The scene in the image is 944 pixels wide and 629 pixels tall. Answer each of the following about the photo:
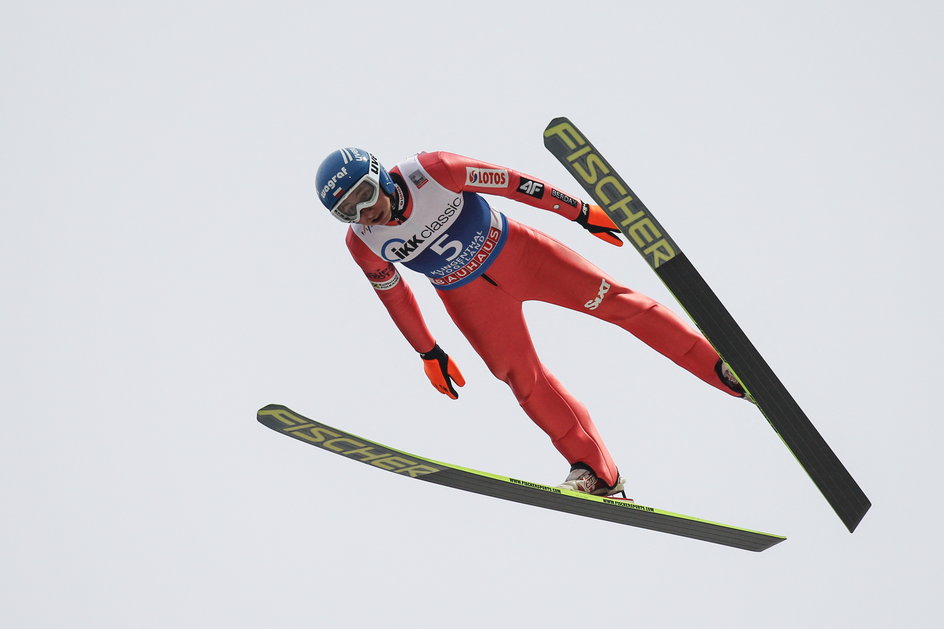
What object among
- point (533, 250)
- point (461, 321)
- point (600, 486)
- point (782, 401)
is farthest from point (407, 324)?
point (782, 401)

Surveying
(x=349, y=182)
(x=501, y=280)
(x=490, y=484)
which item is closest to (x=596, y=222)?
(x=501, y=280)

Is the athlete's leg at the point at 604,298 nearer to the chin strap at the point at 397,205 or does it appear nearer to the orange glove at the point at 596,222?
the orange glove at the point at 596,222

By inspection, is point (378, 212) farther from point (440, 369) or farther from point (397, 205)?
point (440, 369)

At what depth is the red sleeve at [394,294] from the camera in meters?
5.17

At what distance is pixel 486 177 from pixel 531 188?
0.23 metres

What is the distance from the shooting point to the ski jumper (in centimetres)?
498

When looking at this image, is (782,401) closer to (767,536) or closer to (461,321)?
(767,536)

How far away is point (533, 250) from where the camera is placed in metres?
5.22

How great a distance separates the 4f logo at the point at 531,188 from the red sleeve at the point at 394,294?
0.74 metres

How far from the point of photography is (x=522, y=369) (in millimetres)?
5383

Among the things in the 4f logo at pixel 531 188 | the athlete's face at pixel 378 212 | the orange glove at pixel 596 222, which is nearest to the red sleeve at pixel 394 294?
the athlete's face at pixel 378 212

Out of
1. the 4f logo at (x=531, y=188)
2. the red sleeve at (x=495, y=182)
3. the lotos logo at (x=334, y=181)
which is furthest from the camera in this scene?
the 4f logo at (x=531, y=188)

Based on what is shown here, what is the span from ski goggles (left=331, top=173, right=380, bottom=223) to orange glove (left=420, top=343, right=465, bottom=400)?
37.7 inches

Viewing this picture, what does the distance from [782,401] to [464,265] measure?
5.16ft
